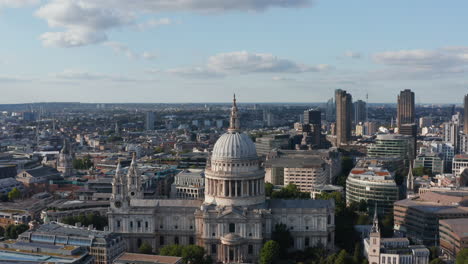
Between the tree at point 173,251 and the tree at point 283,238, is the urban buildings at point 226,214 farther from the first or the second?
the tree at point 173,251

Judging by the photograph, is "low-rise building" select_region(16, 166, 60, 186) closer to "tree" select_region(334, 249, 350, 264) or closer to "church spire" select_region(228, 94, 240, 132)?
"church spire" select_region(228, 94, 240, 132)

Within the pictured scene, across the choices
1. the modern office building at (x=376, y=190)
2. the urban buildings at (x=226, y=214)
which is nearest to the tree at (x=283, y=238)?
the urban buildings at (x=226, y=214)

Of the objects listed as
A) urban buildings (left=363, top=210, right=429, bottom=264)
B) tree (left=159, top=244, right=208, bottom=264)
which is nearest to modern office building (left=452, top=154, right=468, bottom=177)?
urban buildings (left=363, top=210, right=429, bottom=264)

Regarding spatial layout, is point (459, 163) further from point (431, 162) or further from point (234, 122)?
point (234, 122)

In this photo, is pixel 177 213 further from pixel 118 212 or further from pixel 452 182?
pixel 452 182

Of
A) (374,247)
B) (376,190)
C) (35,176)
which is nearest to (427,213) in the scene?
(376,190)
